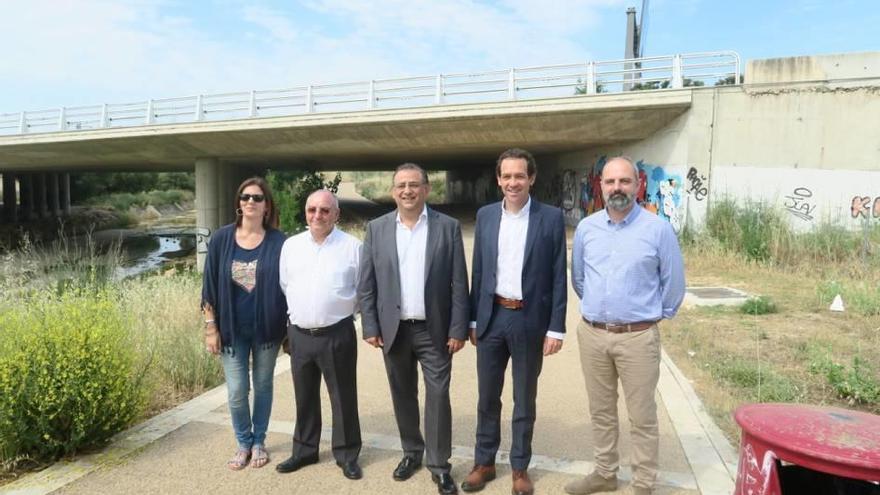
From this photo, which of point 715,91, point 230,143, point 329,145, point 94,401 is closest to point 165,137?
point 230,143

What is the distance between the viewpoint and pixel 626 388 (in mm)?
3207

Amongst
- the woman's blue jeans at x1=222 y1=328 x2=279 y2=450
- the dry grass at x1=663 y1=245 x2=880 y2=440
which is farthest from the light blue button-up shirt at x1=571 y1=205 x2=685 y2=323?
the woman's blue jeans at x1=222 y1=328 x2=279 y2=450

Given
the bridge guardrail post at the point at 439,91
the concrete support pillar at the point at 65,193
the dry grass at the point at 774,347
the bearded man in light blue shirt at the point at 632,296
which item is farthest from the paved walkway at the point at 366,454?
the concrete support pillar at the point at 65,193

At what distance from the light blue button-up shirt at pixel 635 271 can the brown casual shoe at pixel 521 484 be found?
102cm

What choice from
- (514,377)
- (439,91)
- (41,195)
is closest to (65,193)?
(41,195)

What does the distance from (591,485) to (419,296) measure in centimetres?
149

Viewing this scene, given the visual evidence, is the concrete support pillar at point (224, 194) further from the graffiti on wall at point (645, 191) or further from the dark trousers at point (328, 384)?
the dark trousers at point (328, 384)

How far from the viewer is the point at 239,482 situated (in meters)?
3.53

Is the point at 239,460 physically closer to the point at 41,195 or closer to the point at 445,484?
the point at 445,484

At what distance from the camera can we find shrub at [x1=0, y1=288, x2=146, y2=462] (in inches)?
141

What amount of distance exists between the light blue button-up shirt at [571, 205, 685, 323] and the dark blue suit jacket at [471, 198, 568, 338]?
→ 190mm

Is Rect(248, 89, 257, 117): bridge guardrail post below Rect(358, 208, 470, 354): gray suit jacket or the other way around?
the other way around

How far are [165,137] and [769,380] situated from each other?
22744mm

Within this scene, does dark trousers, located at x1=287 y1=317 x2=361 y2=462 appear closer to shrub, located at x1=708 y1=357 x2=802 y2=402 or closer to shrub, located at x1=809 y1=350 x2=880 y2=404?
shrub, located at x1=708 y1=357 x2=802 y2=402
